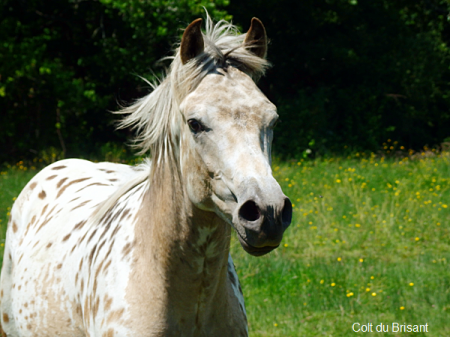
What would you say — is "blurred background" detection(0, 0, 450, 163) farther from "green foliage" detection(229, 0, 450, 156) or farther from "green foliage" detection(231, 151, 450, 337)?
"green foliage" detection(231, 151, 450, 337)

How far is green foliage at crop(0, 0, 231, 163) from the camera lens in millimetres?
10922

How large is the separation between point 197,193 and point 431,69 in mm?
14366

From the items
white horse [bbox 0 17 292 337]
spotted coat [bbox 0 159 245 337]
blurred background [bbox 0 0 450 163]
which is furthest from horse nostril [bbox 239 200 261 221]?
blurred background [bbox 0 0 450 163]

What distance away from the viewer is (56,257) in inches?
112

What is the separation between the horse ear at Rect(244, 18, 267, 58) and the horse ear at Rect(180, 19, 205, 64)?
234mm

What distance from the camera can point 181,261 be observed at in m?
2.10

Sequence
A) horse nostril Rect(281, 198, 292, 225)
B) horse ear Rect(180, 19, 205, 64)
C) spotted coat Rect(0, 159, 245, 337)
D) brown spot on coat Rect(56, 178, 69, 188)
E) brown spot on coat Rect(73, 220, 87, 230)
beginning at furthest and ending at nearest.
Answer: brown spot on coat Rect(56, 178, 69, 188)
brown spot on coat Rect(73, 220, 87, 230)
spotted coat Rect(0, 159, 245, 337)
horse ear Rect(180, 19, 205, 64)
horse nostril Rect(281, 198, 292, 225)

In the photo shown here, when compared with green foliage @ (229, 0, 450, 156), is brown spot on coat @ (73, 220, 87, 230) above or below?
below

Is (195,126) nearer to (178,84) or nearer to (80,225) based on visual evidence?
(178,84)

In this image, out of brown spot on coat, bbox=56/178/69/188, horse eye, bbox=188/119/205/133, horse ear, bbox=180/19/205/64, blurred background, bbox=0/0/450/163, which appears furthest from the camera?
blurred background, bbox=0/0/450/163

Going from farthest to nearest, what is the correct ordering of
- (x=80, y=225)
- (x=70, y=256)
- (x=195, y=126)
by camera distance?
1. (x=80, y=225)
2. (x=70, y=256)
3. (x=195, y=126)

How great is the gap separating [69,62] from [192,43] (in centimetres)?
1238

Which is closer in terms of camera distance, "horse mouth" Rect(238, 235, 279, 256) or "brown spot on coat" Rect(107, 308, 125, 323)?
"horse mouth" Rect(238, 235, 279, 256)

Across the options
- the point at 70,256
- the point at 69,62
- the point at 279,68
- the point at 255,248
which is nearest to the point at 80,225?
the point at 70,256
